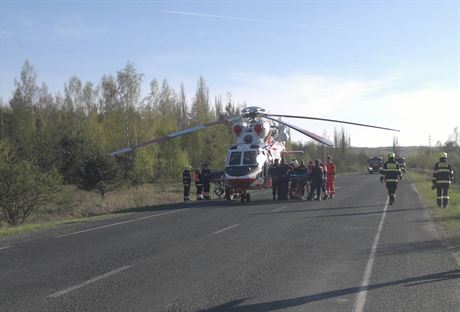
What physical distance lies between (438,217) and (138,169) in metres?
29.6

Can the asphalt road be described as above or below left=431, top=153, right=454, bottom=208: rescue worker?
below

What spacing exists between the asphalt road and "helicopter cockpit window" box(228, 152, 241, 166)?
335 inches

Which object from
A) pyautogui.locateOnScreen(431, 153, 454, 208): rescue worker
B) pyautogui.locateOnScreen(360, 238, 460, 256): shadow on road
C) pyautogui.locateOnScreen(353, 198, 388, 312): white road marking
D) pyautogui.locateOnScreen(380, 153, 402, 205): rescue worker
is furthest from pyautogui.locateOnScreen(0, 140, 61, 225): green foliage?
pyautogui.locateOnScreen(360, 238, 460, 256): shadow on road

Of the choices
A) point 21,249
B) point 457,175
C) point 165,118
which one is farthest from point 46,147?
point 457,175

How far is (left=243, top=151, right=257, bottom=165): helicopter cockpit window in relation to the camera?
2502 cm

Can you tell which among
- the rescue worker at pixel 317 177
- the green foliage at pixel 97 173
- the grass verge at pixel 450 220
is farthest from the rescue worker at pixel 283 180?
the green foliage at pixel 97 173

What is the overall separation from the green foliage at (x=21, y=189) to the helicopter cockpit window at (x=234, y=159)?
25.8 ft

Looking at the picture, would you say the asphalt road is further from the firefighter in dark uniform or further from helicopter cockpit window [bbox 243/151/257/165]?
the firefighter in dark uniform

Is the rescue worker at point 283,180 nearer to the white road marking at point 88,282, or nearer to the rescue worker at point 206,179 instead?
the rescue worker at point 206,179

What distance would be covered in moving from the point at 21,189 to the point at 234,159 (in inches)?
367

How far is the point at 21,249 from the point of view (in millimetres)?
12359

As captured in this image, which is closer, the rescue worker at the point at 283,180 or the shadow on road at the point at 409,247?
the shadow on road at the point at 409,247

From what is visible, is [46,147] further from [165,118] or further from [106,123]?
[165,118]

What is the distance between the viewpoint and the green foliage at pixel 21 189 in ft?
73.6
